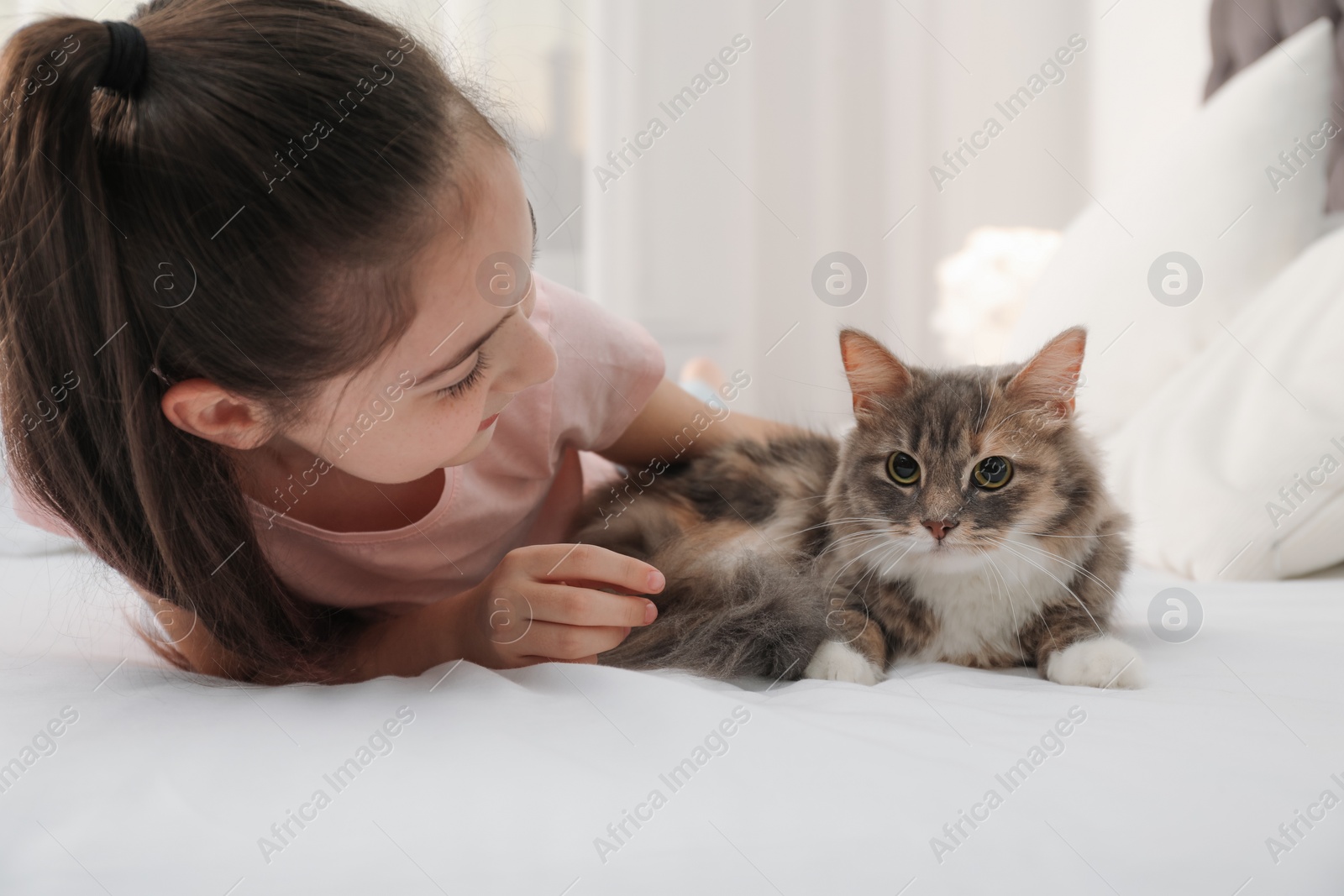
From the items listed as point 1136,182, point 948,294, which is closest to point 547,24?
point 948,294


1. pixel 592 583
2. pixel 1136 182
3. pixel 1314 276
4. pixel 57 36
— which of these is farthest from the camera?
pixel 1136 182

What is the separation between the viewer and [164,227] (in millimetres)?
869

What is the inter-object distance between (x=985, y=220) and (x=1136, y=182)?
187 centimetres

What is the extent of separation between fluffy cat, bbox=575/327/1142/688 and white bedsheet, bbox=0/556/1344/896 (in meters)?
0.17

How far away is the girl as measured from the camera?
2.82ft

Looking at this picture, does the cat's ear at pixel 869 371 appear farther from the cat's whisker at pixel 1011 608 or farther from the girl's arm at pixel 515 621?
the girl's arm at pixel 515 621

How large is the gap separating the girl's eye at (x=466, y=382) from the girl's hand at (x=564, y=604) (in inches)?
7.9

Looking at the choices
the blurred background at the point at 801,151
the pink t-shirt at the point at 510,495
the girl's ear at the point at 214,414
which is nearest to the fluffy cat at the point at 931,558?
the pink t-shirt at the point at 510,495

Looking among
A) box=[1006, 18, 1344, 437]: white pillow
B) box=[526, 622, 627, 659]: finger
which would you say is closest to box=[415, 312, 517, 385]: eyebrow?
box=[526, 622, 627, 659]: finger

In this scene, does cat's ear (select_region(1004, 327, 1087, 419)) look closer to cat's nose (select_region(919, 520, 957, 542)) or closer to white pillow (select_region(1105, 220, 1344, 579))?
cat's nose (select_region(919, 520, 957, 542))

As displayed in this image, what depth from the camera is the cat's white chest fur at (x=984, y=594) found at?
1.18 meters

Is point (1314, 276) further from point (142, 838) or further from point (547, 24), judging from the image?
point (547, 24)

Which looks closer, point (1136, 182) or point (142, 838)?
point (142, 838)

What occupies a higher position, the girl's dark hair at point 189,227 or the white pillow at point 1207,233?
the white pillow at point 1207,233
